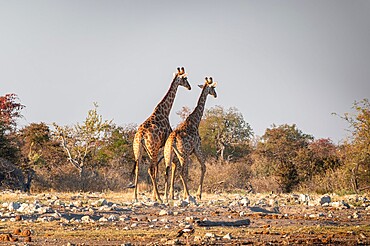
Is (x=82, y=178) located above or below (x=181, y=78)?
below

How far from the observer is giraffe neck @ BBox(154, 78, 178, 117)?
18003 millimetres

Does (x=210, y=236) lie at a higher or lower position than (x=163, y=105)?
lower

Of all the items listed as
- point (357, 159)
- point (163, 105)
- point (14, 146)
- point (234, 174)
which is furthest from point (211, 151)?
point (163, 105)

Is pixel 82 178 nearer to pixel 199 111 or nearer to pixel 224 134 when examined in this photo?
pixel 199 111

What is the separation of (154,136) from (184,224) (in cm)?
645

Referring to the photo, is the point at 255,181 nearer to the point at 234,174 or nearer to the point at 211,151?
the point at 234,174

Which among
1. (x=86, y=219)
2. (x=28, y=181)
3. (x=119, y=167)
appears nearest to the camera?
(x=86, y=219)

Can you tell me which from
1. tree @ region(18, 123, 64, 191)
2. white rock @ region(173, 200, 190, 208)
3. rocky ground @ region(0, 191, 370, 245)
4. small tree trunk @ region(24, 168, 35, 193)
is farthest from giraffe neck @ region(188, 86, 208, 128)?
tree @ region(18, 123, 64, 191)

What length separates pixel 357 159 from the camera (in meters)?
23.0

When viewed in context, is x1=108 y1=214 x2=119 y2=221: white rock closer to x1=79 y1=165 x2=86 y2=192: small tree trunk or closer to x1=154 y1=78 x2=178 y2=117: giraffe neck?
x1=154 y1=78 x2=178 y2=117: giraffe neck

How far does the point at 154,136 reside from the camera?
17.1m

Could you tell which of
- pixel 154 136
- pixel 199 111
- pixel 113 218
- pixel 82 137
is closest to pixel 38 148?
pixel 82 137

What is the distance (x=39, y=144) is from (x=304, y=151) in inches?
539

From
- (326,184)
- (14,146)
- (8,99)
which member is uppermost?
(8,99)
